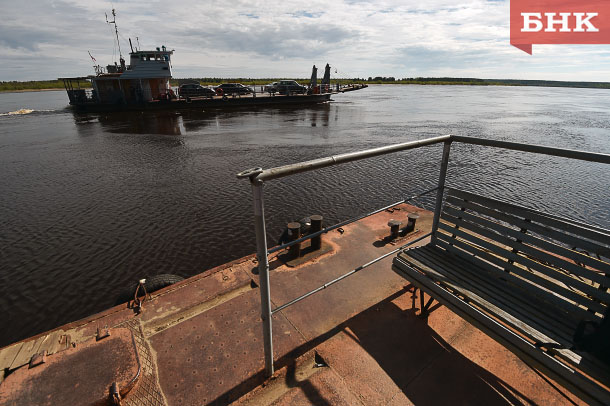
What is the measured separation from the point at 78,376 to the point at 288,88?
160 feet

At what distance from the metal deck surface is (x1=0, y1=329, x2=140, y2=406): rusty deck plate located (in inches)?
5.9

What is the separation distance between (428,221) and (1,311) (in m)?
9.10

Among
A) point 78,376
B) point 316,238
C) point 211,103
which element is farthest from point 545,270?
point 211,103

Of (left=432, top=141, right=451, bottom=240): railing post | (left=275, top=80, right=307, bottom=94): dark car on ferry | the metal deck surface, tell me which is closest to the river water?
the metal deck surface

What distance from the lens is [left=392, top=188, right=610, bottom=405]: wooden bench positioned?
1.94 metres

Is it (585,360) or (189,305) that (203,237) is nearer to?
(189,305)

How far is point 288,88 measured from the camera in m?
47.0

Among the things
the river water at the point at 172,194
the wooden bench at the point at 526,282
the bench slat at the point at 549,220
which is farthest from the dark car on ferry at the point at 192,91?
the bench slat at the point at 549,220

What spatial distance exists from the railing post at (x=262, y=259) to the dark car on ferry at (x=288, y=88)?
48.3 metres

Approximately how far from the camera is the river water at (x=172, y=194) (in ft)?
22.7

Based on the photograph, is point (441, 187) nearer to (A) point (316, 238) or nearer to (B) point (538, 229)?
(B) point (538, 229)

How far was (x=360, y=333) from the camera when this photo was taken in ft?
9.59

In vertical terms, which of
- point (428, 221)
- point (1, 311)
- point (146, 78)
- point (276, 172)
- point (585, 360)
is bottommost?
point (1, 311)

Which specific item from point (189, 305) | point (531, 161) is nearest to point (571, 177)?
point (531, 161)
